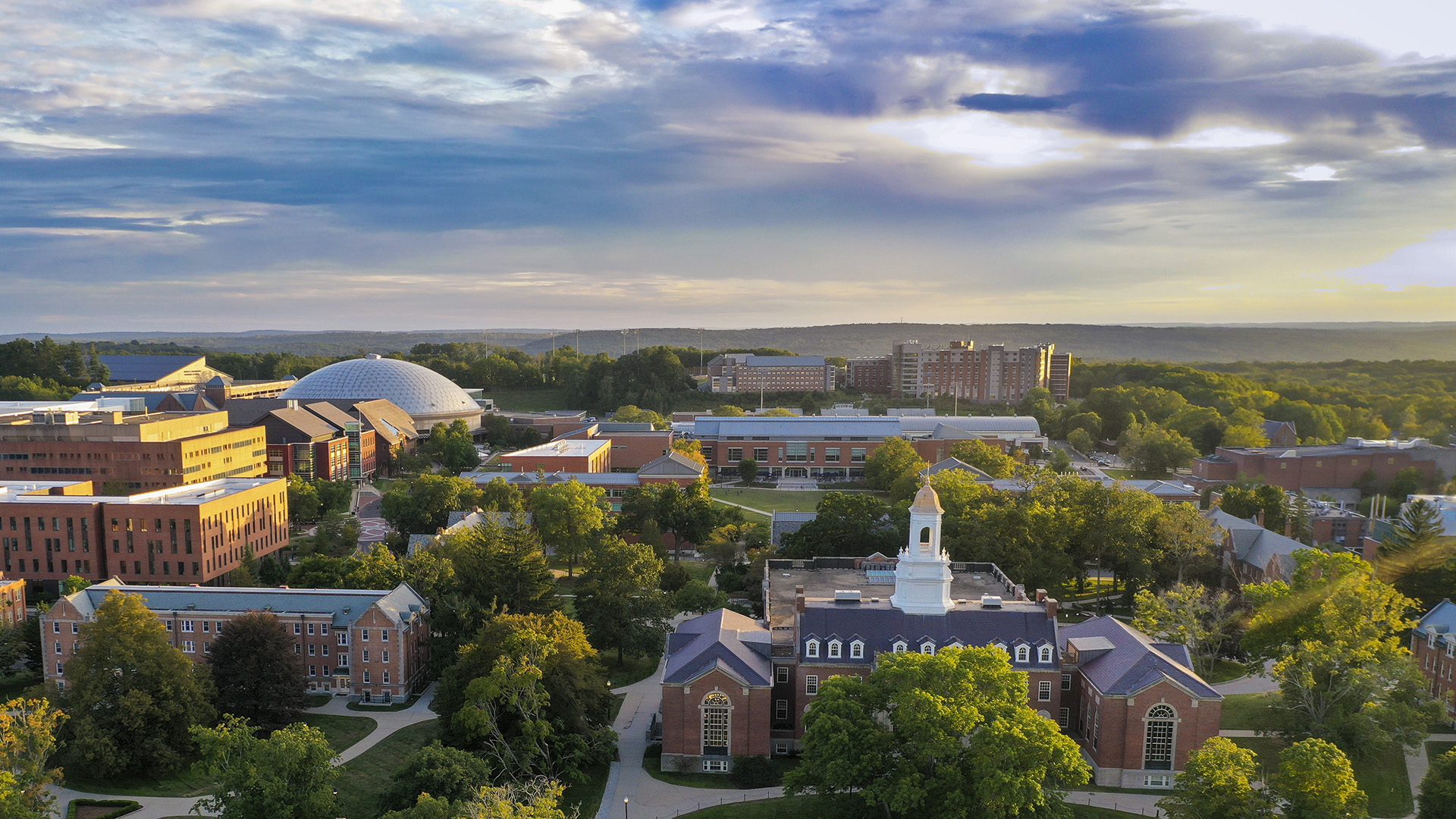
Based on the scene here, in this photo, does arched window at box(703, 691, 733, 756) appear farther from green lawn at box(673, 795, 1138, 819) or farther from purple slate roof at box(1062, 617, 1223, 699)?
purple slate roof at box(1062, 617, 1223, 699)

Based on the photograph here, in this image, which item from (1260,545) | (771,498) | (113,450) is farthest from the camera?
(771,498)

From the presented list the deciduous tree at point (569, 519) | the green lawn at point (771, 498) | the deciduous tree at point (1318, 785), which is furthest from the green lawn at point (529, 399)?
the deciduous tree at point (1318, 785)

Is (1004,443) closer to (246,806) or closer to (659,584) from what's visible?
(659,584)

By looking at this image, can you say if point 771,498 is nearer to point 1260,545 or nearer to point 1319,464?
point 1260,545

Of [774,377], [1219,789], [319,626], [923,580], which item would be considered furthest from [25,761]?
[774,377]

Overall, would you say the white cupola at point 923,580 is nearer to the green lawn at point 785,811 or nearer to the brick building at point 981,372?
the green lawn at point 785,811

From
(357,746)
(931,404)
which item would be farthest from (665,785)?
(931,404)
